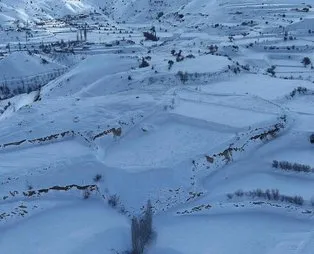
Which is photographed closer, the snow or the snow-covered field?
the snow-covered field

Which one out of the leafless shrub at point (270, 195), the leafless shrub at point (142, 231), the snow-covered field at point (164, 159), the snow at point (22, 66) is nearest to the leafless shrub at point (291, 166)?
the snow-covered field at point (164, 159)

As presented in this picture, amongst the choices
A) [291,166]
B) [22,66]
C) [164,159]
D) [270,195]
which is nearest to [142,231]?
[164,159]

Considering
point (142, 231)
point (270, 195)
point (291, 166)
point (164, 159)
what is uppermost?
point (164, 159)

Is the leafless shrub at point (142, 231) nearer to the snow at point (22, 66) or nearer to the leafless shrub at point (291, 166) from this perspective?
the leafless shrub at point (291, 166)

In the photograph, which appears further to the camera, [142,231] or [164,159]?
[164,159]

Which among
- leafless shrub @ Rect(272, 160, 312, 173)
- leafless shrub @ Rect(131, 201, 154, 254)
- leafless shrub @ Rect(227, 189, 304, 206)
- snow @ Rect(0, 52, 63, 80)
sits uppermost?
→ snow @ Rect(0, 52, 63, 80)

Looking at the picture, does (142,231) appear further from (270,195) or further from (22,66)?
(22,66)

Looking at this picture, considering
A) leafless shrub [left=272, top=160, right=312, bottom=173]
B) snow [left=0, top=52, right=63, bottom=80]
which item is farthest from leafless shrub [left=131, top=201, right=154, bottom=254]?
snow [left=0, top=52, right=63, bottom=80]

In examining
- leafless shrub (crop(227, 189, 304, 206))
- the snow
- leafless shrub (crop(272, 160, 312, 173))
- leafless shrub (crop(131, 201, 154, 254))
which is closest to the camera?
leafless shrub (crop(131, 201, 154, 254))

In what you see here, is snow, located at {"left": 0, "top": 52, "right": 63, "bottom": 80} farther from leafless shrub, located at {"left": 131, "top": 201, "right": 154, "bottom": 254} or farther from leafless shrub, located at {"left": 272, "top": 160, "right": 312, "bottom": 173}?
leafless shrub, located at {"left": 131, "top": 201, "right": 154, "bottom": 254}
